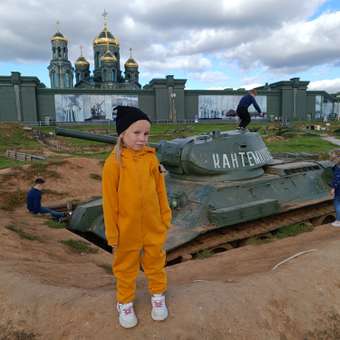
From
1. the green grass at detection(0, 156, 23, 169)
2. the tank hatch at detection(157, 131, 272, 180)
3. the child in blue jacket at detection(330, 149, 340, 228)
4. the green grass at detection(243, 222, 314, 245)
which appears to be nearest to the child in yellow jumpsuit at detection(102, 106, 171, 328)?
the green grass at detection(243, 222, 314, 245)

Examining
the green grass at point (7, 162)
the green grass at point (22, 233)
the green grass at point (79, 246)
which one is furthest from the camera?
the green grass at point (7, 162)

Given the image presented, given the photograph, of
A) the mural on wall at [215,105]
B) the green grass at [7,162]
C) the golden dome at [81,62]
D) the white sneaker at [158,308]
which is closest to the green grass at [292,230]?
the white sneaker at [158,308]

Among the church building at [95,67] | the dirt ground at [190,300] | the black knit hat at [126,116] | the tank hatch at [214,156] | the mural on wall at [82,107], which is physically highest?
the church building at [95,67]

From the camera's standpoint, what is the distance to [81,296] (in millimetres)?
3988

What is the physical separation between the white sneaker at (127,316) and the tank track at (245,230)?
9.52 ft

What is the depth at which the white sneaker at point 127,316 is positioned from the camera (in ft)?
11.2

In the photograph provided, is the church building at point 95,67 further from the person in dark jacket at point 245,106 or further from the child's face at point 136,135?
the child's face at point 136,135

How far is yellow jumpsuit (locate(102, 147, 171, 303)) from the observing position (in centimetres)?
329

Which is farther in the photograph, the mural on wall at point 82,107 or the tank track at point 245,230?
the mural on wall at point 82,107

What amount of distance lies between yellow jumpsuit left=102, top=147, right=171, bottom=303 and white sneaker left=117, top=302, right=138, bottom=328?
0.06 meters

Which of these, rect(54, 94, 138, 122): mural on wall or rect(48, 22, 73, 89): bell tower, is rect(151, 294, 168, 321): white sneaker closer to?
rect(54, 94, 138, 122): mural on wall

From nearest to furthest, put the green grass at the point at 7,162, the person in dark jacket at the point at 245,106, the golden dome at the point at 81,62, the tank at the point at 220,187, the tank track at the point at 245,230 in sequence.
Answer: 1. the tank track at the point at 245,230
2. the tank at the point at 220,187
3. the person in dark jacket at the point at 245,106
4. the green grass at the point at 7,162
5. the golden dome at the point at 81,62

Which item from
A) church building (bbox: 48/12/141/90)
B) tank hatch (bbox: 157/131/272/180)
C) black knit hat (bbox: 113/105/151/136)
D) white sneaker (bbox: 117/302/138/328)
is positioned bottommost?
white sneaker (bbox: 117/302/138/328)

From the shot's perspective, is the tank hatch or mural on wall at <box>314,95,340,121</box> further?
mural on wall at <box>314,95,340,121</box>
